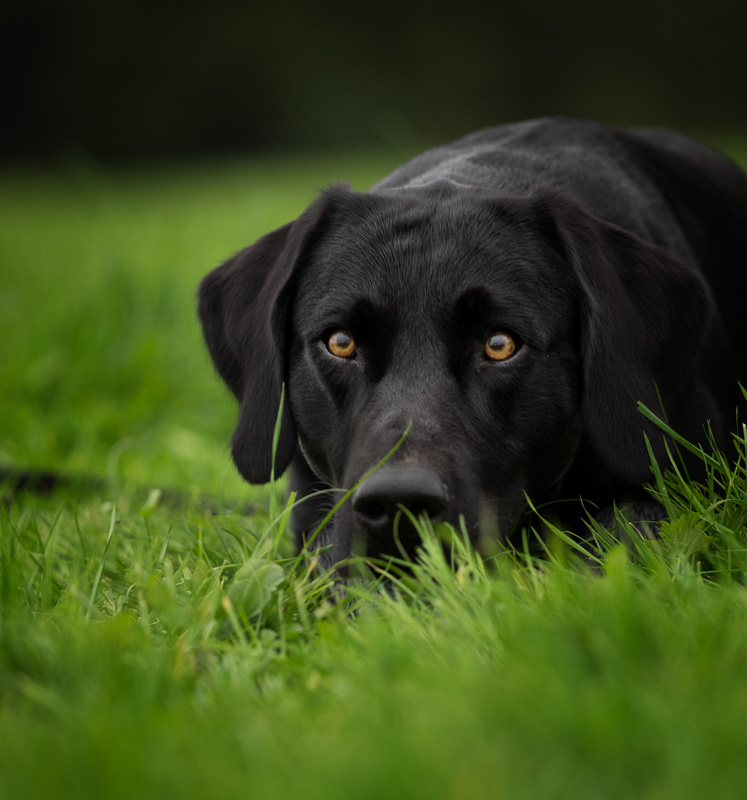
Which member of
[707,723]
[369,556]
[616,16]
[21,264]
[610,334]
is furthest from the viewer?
[616,16]

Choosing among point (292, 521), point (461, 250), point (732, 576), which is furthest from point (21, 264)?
point (732, 576)

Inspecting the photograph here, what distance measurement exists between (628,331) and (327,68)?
121 ft

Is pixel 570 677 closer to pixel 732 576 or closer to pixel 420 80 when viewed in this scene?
pixel 732 576

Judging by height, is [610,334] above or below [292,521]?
above

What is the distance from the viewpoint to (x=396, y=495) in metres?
1.99

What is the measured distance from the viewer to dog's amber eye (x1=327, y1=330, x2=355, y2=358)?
2527 mm

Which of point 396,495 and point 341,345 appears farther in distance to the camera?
point 341,345

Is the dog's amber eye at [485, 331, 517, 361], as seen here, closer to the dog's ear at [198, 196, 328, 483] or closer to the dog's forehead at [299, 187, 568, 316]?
the dog's forehead at [299, 187, 568, 316]

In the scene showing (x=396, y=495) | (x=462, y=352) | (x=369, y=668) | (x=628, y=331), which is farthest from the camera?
(x=628, y=331)

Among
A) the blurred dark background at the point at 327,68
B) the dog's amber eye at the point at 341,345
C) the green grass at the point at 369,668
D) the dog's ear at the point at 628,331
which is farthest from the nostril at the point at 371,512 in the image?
the blurred dark background at the point at 327,68

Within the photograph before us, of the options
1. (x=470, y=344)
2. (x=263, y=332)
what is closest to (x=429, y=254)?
(x=470, y=344)

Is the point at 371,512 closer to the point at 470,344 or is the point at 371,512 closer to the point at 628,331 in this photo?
the point at 470,344

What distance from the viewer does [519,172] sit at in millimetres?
3145

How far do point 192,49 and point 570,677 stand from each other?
4000cm
